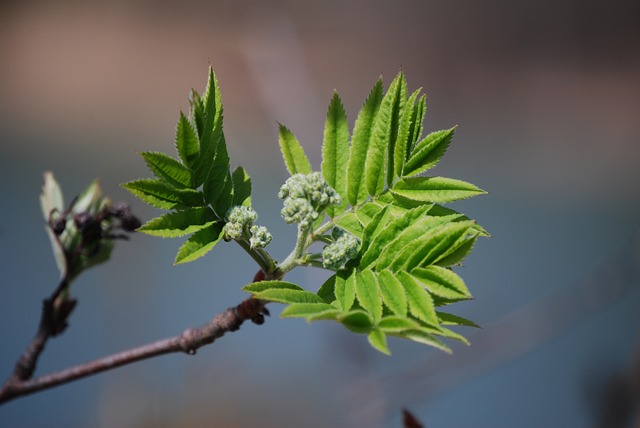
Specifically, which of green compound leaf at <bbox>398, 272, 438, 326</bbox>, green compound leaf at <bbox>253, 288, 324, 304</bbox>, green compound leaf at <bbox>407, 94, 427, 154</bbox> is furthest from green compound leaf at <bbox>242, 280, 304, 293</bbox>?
green compound leaf at <bbox>407, 94, 427, 154</bbox>

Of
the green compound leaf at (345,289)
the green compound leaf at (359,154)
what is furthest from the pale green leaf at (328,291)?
the green compound leaf at (359,154)

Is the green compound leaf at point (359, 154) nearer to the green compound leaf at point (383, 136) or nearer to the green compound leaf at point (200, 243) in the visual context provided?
the green compound leaf at point (383, 136)

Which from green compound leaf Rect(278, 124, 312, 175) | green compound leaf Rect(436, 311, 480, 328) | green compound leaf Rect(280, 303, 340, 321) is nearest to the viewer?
green compound leaf Rect(280, 303, 340, 321)

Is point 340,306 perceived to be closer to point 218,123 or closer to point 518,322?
point 218,123

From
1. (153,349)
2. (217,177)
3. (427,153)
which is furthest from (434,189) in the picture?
(153,349)

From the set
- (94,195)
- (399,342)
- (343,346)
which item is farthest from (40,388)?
(399,342)

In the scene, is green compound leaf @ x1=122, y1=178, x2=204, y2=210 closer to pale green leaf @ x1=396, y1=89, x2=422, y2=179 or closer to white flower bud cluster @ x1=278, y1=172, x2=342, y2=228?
white flower bud cluster @ x1=278, y1=172, x2=342, y2=228

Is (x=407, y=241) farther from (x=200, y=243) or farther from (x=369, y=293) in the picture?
(x=200, y=243)
